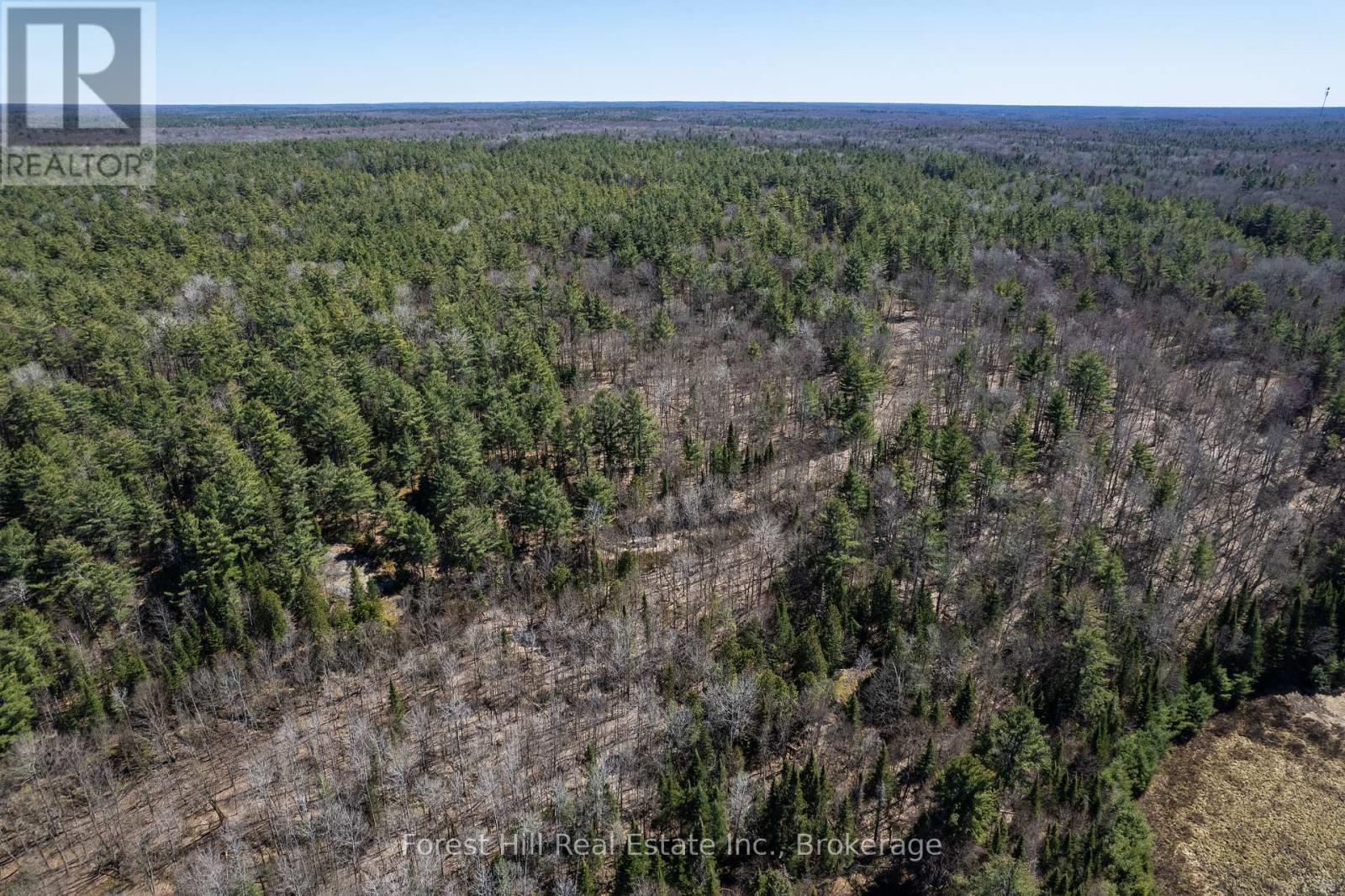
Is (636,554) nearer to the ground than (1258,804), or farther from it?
farther from it

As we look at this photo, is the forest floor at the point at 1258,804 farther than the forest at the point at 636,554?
Yes

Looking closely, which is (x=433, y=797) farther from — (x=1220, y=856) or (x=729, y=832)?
(x=1220, y=856)

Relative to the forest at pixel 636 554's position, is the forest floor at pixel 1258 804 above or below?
below

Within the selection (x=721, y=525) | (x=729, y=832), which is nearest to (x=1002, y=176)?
(x=721, y=525)

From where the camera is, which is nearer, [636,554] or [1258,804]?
[1258,804]
